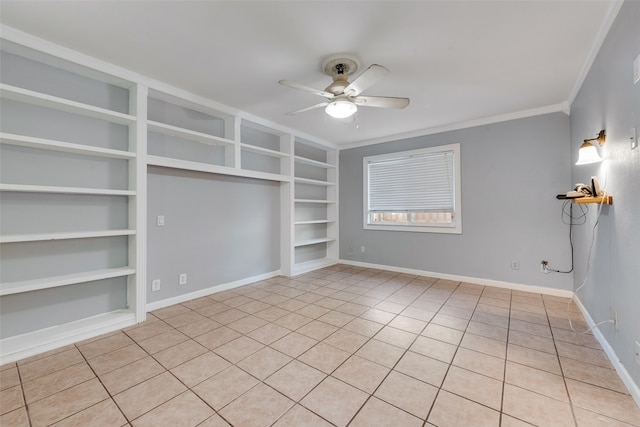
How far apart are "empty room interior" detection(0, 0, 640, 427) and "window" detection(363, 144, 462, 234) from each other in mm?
159

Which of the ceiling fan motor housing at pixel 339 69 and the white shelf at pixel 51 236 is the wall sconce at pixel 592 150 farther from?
the white shelf at pixel 51 236

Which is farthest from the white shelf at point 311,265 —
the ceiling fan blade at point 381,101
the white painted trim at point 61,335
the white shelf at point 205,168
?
the ceiling fan blade at point 381,101

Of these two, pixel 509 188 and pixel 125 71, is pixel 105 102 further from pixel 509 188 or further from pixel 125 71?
pixel 509 188

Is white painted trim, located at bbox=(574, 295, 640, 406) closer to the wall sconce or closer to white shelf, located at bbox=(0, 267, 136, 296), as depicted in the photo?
the wall sconce

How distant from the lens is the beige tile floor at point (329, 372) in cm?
150

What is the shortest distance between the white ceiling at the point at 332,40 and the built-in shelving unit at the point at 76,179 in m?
0.34

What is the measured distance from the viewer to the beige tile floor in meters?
1.50

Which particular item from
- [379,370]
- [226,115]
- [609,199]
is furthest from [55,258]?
[609,199]

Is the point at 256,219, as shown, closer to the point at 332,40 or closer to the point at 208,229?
the point at 208,229

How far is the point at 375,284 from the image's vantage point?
4.09 meters

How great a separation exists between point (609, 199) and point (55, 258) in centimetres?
468

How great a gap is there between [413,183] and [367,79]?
298 centimetres

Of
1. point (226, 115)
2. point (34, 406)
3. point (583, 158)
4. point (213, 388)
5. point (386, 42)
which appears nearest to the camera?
point (34, 406)

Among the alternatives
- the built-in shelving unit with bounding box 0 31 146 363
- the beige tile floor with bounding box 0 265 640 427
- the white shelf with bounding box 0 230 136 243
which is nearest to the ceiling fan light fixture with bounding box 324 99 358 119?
the built-in shelving unit with bounding box 0 31 146 363
